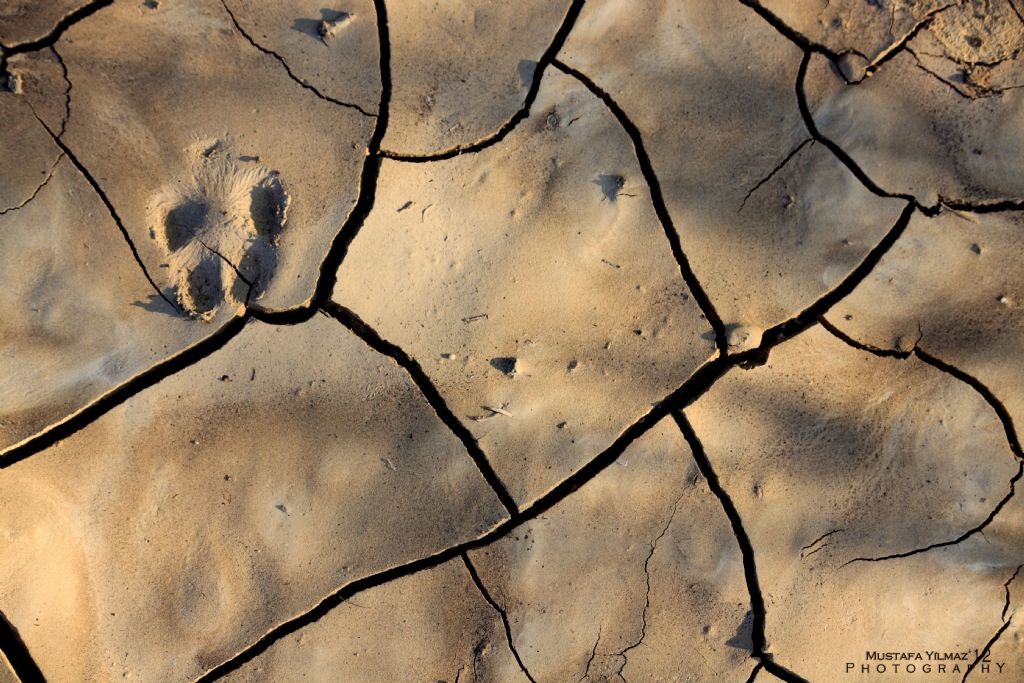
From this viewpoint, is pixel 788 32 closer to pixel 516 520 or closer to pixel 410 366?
pixel 410 366

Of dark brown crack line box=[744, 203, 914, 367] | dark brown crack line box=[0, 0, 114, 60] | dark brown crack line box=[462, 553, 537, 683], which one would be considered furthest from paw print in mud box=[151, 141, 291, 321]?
dark brown crack line box=[744, 203, 914, 367]

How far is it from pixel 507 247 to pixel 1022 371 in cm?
204

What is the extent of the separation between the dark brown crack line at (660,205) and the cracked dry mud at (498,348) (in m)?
0.01

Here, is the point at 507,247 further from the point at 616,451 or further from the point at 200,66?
the point at 200,66

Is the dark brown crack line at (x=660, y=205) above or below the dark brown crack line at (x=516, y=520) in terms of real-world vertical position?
above

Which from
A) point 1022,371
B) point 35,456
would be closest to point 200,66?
point 35,456

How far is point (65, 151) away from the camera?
2182 millimetres

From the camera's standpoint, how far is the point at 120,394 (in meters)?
2.17

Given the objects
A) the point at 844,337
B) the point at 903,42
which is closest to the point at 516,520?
the point at 844,337

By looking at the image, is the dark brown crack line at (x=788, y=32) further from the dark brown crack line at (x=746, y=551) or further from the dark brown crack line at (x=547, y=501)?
the dark brown crack line at (x=746, y=551)

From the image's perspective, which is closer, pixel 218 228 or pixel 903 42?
pixel 218 228

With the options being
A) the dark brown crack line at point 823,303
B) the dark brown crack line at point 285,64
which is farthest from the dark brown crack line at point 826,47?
the dark brown crack line at point 285,64

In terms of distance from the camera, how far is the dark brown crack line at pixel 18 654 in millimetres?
2174

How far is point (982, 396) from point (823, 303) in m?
0.71
